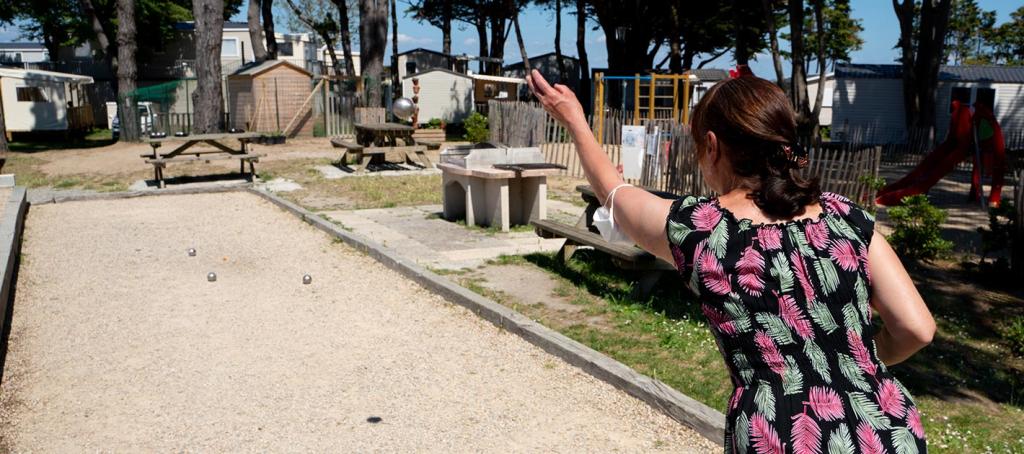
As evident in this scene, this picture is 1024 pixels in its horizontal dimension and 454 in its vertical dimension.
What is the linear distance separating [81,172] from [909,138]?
75.7ft

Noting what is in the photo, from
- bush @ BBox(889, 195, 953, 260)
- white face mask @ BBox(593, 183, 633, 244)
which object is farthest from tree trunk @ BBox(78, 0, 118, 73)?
white face mask @ BBox(593, 183, 633, 244)

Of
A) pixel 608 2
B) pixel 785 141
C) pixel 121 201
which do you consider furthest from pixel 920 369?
pixel 608 2

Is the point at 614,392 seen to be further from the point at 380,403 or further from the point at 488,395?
the point at 380,403

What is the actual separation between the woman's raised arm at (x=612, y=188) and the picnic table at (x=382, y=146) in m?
16.1

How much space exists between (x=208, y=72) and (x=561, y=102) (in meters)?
24.6

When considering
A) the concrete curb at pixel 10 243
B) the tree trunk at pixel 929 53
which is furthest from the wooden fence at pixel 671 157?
the tree trunk at pixel 929 53

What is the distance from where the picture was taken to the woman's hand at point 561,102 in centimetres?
200

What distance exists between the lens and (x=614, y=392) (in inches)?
202

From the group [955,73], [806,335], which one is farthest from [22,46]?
[806,335]

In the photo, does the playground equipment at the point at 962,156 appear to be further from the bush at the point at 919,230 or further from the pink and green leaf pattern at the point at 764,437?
the pink and green leaf pattern at the point at 764,437

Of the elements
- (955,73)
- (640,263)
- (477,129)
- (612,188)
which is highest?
(955,73)

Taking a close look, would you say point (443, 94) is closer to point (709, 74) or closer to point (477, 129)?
point (477, 129)

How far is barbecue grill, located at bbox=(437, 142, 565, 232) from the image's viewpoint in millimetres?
10500

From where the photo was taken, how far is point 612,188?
6.43ft
